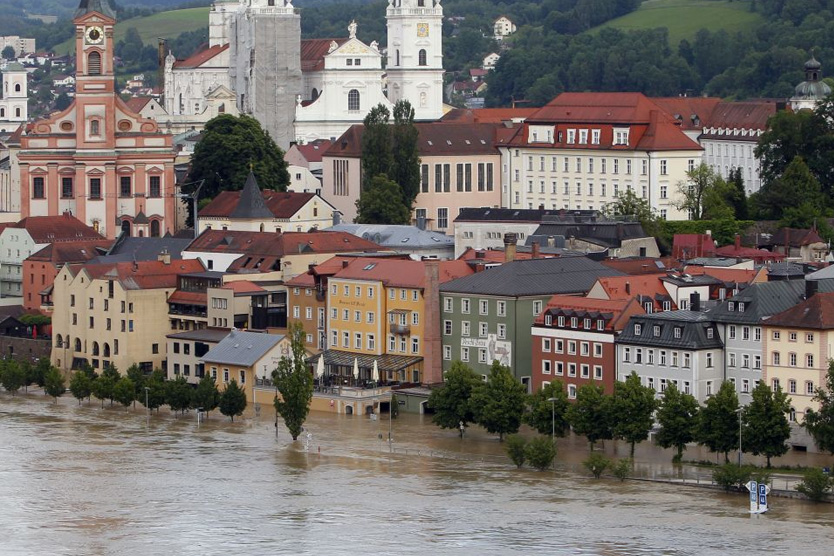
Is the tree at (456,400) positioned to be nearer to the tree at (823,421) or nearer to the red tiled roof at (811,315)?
the red tiled roof at (811,315)

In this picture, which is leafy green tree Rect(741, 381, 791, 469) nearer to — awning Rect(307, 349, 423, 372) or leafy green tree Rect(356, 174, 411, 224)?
awning Rect(307, 349, 423, 372)

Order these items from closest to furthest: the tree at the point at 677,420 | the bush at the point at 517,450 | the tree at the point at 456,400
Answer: the tree at the point at 677,420
the bush at the point at 517,450
the tree at the point at 456,400

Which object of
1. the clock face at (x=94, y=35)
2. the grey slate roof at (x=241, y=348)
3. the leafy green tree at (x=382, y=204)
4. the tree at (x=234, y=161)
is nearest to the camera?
the grey slate roof at (x=241, y=348)

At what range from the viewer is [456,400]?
270 feet

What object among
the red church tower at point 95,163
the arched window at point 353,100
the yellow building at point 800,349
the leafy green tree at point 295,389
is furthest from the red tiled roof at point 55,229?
the yellow building at point 800,349

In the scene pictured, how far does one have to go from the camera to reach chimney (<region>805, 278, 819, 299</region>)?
3223 inches

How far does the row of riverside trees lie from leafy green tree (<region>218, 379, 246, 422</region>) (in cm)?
710

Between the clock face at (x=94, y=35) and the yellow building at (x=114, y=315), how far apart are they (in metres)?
27.3

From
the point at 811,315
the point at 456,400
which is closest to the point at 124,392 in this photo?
the point at 456,400

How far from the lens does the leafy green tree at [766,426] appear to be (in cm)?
7444

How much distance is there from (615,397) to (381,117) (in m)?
52.9

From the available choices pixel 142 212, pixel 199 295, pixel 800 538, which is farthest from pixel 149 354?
pixel 800 538

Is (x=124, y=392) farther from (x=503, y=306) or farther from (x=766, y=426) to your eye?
(x=766, y=426)

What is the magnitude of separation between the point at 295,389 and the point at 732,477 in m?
15.8
